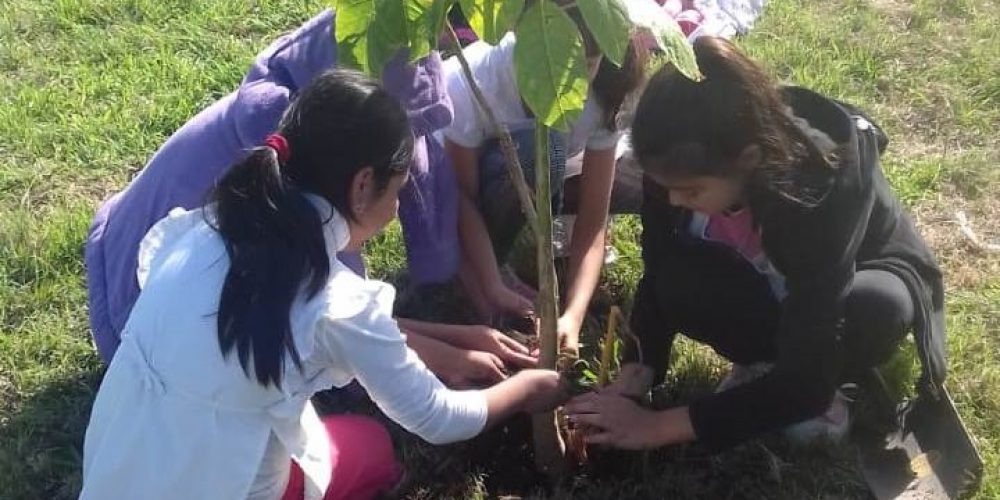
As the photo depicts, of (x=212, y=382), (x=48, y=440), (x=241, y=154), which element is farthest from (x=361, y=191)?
(x=48, y=440)

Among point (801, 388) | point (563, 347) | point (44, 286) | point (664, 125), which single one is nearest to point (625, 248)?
point (563, 347)

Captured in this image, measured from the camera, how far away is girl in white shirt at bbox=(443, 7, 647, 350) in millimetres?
2357

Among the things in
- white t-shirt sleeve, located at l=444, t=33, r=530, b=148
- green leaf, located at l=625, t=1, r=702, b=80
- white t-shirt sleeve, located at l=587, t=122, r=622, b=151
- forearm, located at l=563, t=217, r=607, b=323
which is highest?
green leaf, located at l=625, t=1, r=702, b=80

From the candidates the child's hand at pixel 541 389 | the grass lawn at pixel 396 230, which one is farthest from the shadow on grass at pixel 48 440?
the child's hand at pixel 541 389

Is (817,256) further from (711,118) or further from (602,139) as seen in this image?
(602,139)

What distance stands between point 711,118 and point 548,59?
540mm

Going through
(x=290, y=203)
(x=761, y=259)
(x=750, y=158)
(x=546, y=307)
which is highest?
(x=290, y=203)

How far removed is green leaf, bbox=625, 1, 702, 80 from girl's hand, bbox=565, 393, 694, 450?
36.4 inches

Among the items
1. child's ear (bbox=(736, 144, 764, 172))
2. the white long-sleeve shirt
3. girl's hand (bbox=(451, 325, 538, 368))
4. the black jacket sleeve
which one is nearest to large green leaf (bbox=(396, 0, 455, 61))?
the white long-sleeve shirt

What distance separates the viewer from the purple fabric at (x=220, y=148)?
82.7 inches

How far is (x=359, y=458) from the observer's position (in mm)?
2111

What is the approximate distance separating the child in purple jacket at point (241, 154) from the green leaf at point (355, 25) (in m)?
0.59

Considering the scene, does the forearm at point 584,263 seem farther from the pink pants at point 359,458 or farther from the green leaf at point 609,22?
the green leaf at point 609,22

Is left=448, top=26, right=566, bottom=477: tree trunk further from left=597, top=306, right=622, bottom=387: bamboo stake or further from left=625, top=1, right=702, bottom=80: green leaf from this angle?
left=625, top=1, right=702, bottom=80: green leaf
